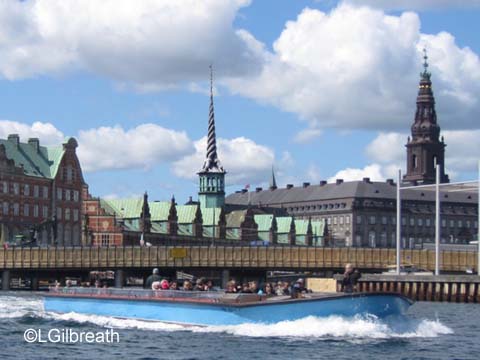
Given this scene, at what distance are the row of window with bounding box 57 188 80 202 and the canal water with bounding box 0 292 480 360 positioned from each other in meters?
116

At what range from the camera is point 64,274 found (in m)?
139

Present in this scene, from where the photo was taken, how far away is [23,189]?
16550cm

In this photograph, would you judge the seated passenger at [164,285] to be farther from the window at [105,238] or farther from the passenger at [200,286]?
the window at [105,238]

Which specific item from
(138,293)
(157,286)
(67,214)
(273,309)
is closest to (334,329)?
(273,309)

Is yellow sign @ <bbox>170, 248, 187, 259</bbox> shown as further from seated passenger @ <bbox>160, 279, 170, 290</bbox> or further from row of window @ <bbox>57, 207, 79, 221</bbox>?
seated passenger @ <bbox>160, 279, 170, 290</bbox>

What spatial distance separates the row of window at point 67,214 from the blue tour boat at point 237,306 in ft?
383

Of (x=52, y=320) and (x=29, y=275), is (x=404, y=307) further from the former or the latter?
(x=29, y=275)

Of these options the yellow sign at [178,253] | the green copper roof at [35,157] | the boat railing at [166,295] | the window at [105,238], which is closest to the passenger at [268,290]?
the boat railing at [166,295]

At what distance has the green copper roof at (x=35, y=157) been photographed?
6604 inches

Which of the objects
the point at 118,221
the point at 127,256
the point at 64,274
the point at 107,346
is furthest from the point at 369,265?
the point at 107,346

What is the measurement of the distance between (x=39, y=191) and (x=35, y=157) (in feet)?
19.6

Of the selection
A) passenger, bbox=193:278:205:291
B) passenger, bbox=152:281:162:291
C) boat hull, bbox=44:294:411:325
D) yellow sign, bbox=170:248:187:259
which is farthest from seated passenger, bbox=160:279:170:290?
yellow sign, bbox=170:248:187:259

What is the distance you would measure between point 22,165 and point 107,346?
120741mm

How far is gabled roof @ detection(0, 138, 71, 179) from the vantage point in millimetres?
167750
